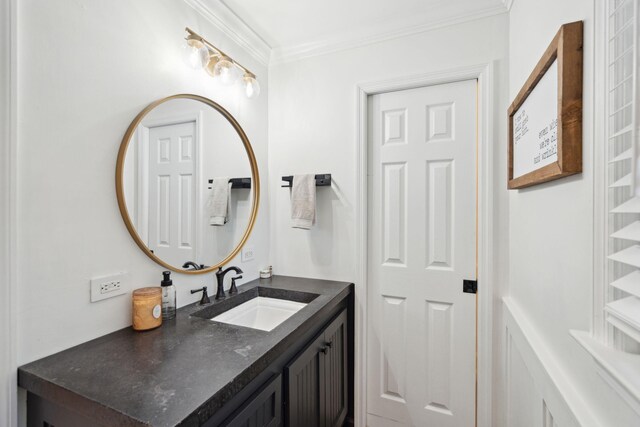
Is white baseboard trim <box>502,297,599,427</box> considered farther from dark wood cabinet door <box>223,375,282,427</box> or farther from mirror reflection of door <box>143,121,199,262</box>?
mirror reflection of door <box>143,121,199,262</box>

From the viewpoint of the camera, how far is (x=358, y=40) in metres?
1.81

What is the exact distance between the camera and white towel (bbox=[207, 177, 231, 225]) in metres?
1.56

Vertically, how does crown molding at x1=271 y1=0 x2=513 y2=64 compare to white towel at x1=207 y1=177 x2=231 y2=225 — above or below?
above

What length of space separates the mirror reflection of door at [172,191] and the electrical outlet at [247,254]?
38 cm

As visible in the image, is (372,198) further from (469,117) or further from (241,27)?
(241,27)

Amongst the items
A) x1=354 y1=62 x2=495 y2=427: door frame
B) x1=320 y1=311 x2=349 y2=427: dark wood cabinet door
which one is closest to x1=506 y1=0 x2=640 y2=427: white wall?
x1=354 y1=62 x2=495 y2=427: door frame

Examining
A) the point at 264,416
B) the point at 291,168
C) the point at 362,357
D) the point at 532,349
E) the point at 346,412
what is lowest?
the point at 346,412

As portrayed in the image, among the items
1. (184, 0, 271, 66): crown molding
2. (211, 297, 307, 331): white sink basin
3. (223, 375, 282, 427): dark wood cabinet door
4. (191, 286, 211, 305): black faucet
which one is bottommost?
(223, 375, 282, 427): dark wood cabinet door

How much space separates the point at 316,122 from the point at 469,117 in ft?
2.97

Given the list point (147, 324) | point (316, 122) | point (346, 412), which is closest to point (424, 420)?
point (346, 412)

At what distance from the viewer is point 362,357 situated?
6.00ft

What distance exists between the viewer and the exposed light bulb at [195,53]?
138 centimetres

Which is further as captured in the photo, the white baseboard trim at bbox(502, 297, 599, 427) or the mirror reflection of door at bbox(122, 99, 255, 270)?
the mirror reflection of door at bbox(122, 99, 255, 270)

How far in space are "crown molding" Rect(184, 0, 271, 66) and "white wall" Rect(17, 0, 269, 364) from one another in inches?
10.2
